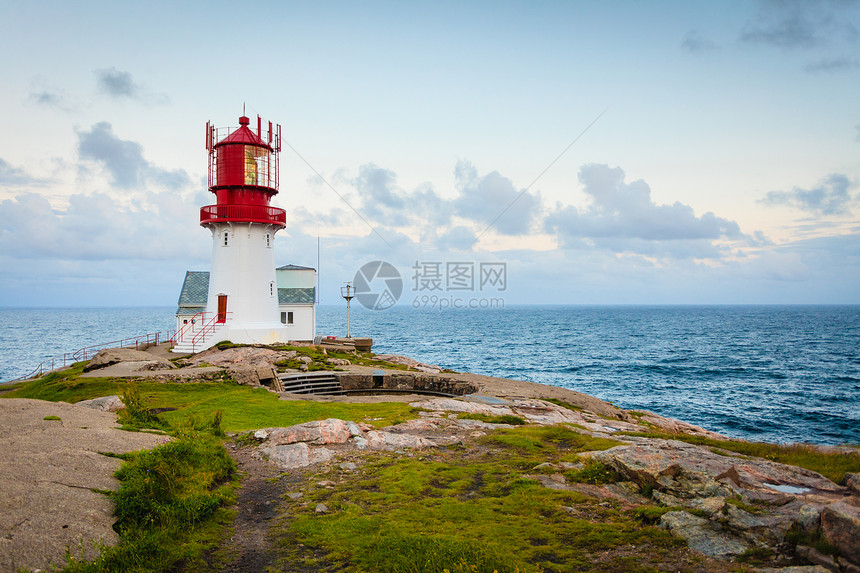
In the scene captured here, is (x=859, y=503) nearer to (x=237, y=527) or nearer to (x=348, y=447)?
(x=237, y=527)

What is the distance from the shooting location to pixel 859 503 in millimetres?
6973

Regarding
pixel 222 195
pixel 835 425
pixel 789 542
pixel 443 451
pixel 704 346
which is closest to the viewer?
pixel 789 542

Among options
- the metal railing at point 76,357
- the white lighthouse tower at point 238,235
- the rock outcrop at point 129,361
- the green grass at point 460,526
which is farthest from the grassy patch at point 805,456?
the metal railing at point 76,357

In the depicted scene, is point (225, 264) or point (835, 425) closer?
point (835, 425)

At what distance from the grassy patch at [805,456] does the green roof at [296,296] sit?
34.5m

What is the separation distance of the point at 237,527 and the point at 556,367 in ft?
174

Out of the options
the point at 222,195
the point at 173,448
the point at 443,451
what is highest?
the point at 222,195

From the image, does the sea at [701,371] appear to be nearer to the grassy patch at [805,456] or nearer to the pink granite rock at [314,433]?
the grassy patch at [805,456]

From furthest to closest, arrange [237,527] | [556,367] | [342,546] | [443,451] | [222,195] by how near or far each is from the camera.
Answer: [556,367] → [222,195] → [443,451] → [237,527] → [342,546]

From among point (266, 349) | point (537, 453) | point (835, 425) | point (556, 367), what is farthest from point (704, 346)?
point (537, 453)

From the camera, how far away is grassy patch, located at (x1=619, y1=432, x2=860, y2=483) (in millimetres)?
9742

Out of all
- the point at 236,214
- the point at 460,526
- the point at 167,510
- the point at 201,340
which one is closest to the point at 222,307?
the point at 201,340

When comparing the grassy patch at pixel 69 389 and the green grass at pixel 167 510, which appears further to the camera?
the grassy patch at pixel 69 389

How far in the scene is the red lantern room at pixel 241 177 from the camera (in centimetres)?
3481
